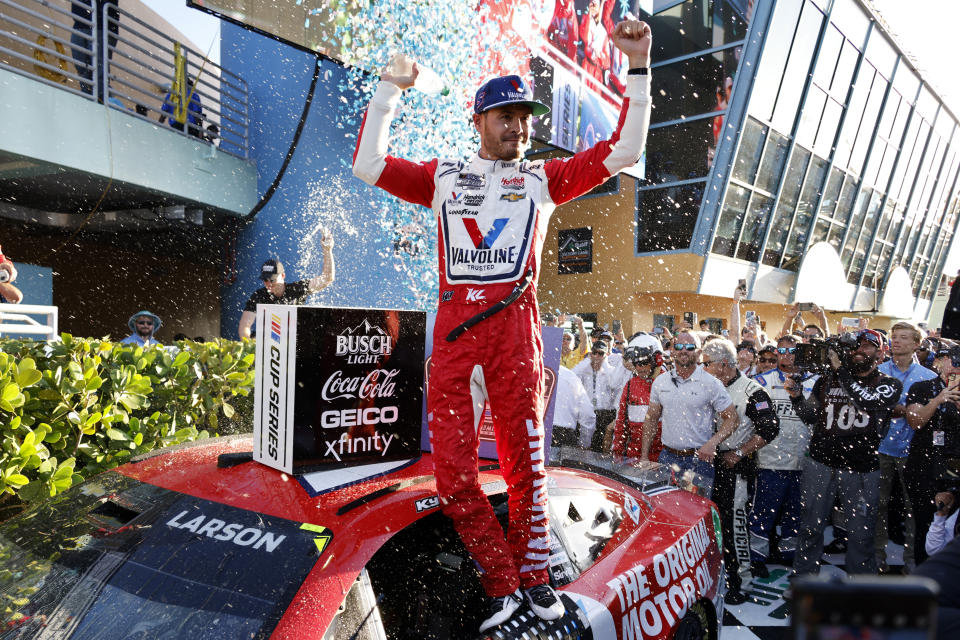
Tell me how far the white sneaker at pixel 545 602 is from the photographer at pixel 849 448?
3.67m

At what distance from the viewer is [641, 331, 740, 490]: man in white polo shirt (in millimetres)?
4859

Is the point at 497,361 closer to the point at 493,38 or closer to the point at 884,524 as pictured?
the point at 884,524

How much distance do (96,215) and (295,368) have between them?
9190mm

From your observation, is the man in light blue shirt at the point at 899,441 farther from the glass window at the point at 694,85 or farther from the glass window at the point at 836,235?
the glass window at the point at 836,235

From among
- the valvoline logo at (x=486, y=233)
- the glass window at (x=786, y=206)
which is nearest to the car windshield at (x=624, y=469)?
the valvoline logo at (x=486, y=233)

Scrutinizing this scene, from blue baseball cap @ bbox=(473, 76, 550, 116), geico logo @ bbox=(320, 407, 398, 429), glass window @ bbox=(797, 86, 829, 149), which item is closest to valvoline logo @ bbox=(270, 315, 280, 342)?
geico logo @ bbox=(320, 407, 398, 429)

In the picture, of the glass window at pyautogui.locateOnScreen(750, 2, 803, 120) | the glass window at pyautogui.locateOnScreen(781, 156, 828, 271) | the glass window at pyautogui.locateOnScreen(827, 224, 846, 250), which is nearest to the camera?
the glass window at pyautogui.locateOnScreen(750, 2, 803, 120)

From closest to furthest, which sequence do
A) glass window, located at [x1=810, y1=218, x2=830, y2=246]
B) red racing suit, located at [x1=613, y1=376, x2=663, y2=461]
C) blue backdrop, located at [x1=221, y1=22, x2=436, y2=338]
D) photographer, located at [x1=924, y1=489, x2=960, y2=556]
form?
photographer, located at [x1=924, y1=489, x2=960, y2=556], red racing suit, located at [x1=613, y1=376, x2=663, y2=461], blue backdrop, located at [x1=221, y1=22, x2=436, y2=338], glass window, located at [x1=810, y1=218, x2=830, y2=246]

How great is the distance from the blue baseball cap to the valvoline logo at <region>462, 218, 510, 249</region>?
45cm

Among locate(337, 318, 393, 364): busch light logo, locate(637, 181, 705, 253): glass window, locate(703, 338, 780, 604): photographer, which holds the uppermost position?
locate(637, 181, 705, 253): glass window

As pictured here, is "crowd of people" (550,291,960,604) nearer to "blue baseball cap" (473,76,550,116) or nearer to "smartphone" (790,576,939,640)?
"blue baseball cap" (473,76,550,116)

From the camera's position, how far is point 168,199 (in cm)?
855

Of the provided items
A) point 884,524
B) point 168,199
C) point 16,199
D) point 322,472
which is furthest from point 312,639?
point 16,199

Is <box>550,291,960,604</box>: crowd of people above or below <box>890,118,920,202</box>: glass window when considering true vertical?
below
